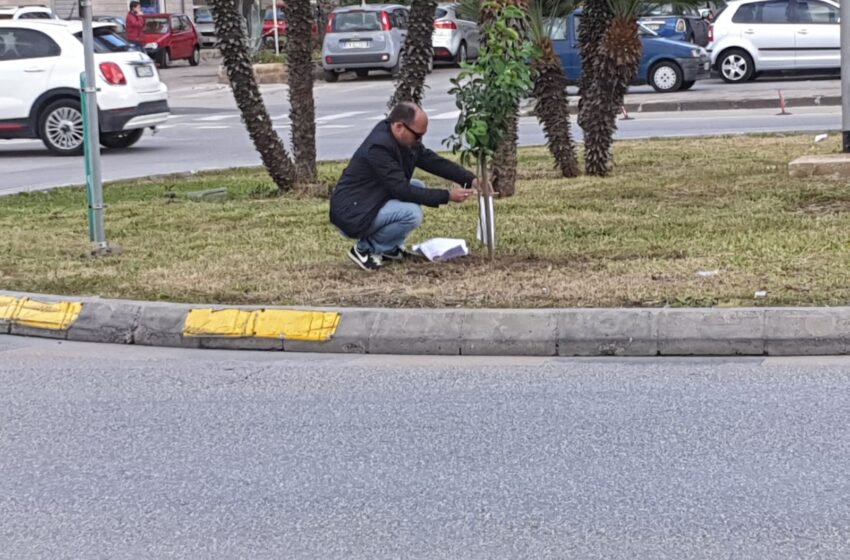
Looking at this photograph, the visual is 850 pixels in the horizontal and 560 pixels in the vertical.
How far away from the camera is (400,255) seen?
9.34 m

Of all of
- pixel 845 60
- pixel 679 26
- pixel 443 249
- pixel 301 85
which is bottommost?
pixel 443 249

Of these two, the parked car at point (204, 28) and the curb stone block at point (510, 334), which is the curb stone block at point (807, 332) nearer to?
the curb stone block at point (510, 334)

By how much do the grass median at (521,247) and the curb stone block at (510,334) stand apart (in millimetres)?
282

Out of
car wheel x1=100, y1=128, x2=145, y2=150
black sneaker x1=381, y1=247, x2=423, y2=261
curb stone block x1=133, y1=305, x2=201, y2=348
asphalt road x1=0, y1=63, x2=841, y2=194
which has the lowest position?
asphalt road x1=0, y1=63, x2=841, y2=194

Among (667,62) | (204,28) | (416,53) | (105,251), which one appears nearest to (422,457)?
(105,251)

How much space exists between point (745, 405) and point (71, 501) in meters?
2.90

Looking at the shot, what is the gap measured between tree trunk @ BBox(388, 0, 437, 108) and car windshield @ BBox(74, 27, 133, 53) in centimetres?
761

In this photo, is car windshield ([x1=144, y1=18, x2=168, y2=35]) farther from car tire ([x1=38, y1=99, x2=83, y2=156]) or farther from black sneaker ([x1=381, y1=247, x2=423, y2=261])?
black sneaker ([x1=381, y1=247, x2=423, y2=261])

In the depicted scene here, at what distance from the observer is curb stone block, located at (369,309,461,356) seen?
7.64 m

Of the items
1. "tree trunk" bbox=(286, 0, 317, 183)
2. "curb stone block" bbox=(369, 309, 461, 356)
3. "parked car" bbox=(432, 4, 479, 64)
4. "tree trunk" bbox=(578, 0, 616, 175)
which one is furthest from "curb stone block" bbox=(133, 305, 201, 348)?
"parked car" bbox=(432, 4, 479, 64)

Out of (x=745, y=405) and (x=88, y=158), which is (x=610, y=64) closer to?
(x=88, y=158)

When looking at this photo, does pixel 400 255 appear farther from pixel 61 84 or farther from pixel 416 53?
pixel 61 84

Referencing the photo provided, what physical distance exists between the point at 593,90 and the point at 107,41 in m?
8.38

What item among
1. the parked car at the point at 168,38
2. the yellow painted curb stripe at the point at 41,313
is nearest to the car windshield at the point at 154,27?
the parked car at the point at 168,38
